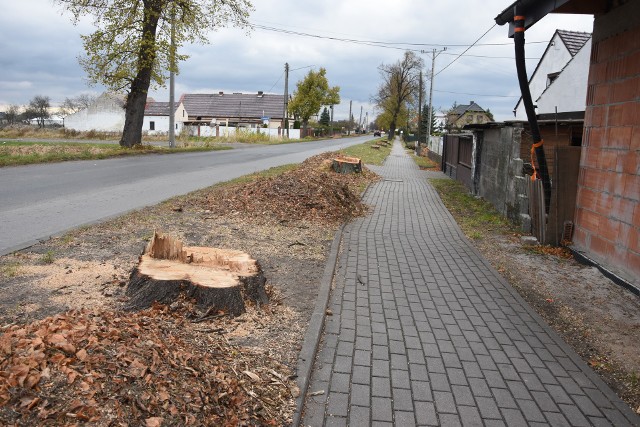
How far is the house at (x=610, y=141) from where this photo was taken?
6617mm

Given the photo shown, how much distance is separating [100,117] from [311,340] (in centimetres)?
7524

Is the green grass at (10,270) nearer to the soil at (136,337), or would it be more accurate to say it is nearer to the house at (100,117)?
the soil at (136,337)

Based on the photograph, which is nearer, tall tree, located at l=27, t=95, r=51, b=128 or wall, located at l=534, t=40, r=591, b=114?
wall, located at l=534, t=40, r=591, b=114

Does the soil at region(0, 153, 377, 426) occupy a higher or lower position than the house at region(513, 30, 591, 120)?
lower

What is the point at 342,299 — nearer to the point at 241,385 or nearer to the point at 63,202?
the point at 241,385

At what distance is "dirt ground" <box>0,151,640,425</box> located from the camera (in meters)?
4.09

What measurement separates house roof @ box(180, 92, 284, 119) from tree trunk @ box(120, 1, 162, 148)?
60.8 metres

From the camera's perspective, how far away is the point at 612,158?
7172 mm

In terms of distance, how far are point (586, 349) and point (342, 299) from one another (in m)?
2.32

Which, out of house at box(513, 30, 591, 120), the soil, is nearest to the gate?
house at box(513, 30, 591, 120)

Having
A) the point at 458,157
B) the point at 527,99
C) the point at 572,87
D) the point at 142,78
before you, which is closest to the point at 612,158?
the point at 527,99

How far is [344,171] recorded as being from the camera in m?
19.2

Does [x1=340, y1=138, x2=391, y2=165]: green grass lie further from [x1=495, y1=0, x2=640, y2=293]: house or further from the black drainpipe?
[x1=495, y1=0, x2=640, y2=293]: house

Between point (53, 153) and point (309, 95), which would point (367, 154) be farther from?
point (309, 95)
